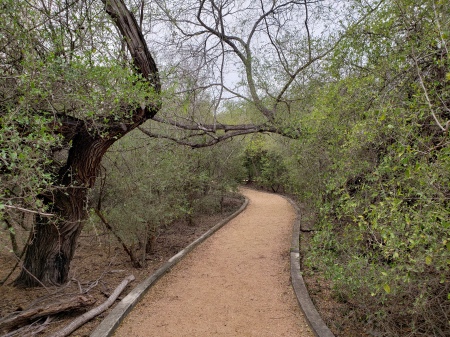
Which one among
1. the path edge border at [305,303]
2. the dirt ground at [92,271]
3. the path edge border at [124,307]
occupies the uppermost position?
the path edge border at [124,307]

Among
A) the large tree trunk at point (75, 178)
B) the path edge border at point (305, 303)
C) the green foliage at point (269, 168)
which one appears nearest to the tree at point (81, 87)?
the large tree trunk at point (75, 178)

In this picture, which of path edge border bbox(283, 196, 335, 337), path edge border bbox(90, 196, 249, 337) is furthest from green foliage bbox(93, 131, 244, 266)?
path edge border bbox(283, 196, 335, 337)

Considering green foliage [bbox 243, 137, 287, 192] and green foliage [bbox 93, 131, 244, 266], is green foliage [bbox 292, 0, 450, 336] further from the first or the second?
green foliage [bbox 243, 137, 287, 192]

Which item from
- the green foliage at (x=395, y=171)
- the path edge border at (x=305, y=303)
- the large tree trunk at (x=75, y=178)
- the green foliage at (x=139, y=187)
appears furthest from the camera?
the green foliage at (x=139, y=187)

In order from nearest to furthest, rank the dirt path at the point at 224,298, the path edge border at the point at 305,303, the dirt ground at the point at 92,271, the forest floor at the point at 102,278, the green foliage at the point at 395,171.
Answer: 1. the green foliage at the point at 395,171
2. the path edge border at the point at 305,303
3. the dirt path at the point at 224,298
4. the forest floor at the point at 102,278
5. the dirt ground at the point at 92,271

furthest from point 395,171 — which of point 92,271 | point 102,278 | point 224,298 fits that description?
point 92,271

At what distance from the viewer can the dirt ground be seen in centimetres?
417

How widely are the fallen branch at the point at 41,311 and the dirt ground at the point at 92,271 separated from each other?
13 cm

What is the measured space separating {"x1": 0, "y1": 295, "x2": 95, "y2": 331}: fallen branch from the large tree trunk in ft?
3.84

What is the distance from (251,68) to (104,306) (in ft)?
23.3

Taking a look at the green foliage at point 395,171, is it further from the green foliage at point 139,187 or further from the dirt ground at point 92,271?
the green foliage at point 139,187

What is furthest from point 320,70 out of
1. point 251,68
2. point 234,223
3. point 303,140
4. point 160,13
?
point 234,223

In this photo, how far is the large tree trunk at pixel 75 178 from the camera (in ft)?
15.1

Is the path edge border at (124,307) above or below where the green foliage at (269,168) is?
below
